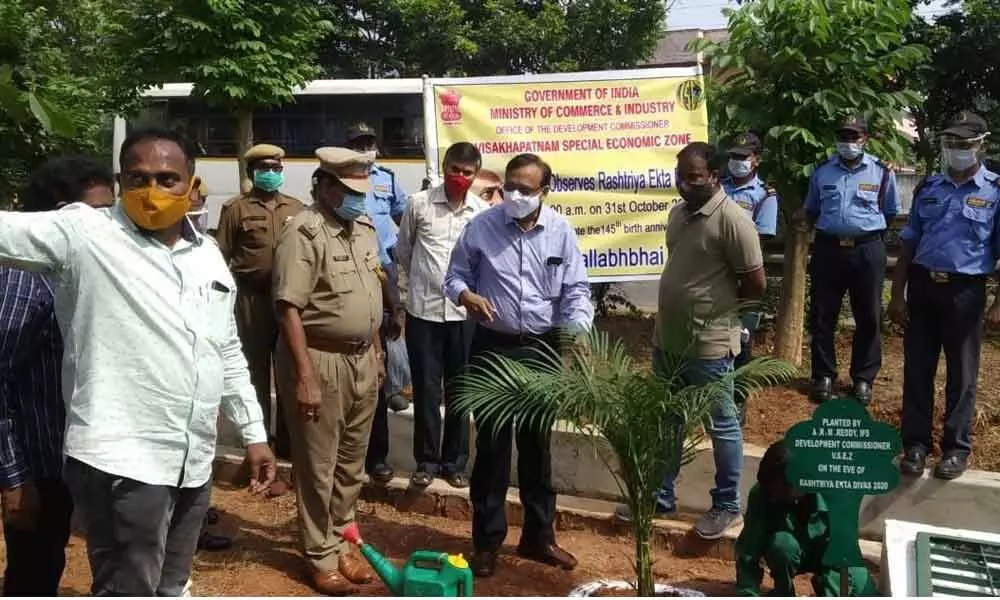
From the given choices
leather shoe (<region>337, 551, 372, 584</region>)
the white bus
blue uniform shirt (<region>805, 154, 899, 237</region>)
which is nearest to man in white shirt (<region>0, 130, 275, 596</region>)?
leather shoe (<region>337, 551, 372, 584</region>)

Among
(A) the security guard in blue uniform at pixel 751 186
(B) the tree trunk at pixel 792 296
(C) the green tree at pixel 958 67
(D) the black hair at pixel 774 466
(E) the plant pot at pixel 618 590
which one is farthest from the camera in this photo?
(C) the green tree at pixel 958 67

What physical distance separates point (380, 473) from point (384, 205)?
165cm

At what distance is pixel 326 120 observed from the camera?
16.0 m

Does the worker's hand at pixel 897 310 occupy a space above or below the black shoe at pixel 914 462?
above

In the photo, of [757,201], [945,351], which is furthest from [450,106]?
[945,351]

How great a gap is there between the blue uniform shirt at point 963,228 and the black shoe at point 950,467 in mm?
858

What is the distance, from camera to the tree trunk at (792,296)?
600cm

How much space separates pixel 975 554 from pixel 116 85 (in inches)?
415

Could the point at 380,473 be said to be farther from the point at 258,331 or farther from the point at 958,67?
the point at 958,67

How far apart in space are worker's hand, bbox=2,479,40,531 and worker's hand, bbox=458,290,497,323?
178cm

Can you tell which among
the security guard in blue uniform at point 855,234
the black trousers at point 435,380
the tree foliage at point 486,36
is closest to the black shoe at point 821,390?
the security guard in blue uniform at point 855,234

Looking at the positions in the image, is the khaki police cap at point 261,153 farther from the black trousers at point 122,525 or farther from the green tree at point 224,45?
the green tree at point 224,45

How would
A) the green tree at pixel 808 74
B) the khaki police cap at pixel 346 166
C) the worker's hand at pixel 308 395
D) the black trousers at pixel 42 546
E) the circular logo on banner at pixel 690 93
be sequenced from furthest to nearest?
the circular logo on banner at pixel 690 93, the green tree at pixel 808 74, the khaki police cap at pixel 346 166, the worker's hand at pixel 308 395, the black trousers at pixel 42 546

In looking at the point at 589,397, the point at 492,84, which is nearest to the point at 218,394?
the point at 589,397
